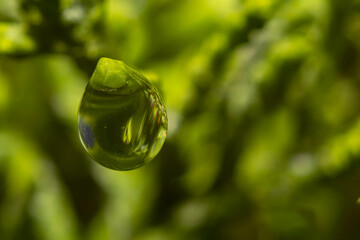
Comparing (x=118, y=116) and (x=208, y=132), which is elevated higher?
(x=208, y=132)

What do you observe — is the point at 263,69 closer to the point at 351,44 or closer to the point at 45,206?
the point at 351,44

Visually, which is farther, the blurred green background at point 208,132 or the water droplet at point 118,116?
the blurred green background at point 208,132

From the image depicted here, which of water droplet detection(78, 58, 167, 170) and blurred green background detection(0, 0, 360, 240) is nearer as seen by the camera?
water droplet detection(78, 58, 167, 170)

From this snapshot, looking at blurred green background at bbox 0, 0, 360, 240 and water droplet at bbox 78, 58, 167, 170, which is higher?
blurred green background at bbox 0, 0, 360, 240

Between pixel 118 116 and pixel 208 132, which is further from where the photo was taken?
pixel 208 132

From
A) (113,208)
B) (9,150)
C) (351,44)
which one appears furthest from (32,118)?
(351,44)
